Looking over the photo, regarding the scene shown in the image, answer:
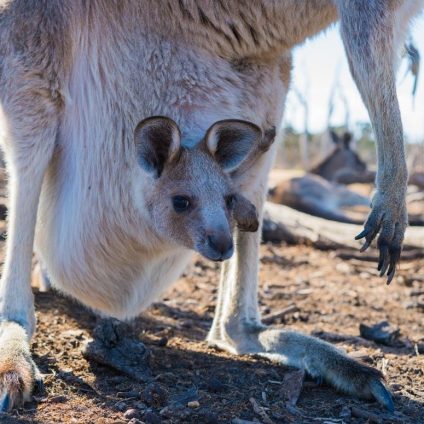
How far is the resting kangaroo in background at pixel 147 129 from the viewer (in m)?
2.66

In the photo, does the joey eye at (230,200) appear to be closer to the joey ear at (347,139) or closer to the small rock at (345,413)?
the small rock at (345,413)

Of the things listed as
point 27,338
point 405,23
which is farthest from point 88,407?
point 405,23

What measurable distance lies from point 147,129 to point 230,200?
41 centimetres

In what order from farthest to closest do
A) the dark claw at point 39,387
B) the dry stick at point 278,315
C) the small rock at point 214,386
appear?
the dry stick at point 278,315 < the small rock at point 214,386 < the dark claw at point 39,387

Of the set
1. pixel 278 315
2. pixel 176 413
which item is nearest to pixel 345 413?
pixel 176 413

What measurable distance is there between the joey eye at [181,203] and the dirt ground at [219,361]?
585 mm

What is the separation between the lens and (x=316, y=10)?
2.83 m

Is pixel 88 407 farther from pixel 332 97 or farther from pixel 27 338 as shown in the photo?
pixel 332 97

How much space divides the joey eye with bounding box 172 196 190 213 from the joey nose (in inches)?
8.8

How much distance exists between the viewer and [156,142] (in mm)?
2729

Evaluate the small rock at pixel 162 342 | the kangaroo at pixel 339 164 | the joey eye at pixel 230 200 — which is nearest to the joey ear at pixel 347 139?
the kangaroo at pixel 339 164

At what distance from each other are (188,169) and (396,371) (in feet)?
3.87

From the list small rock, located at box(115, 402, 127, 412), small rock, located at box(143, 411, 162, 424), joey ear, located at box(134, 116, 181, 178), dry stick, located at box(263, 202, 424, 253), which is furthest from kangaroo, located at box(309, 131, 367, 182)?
small rock, located at box(143, 411, 162, 424)

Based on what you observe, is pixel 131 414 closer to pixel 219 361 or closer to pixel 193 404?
pixel 193 404
